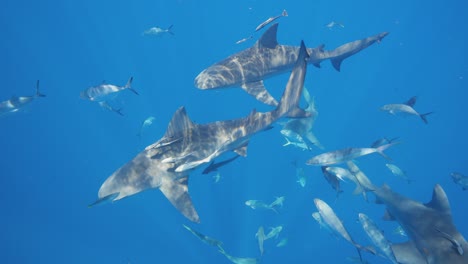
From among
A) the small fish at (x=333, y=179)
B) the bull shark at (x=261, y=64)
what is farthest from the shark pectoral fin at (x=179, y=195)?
the bull shark at (x=261, y=64)

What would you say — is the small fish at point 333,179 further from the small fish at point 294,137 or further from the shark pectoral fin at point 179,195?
the shark pectoral fin at point 179,195

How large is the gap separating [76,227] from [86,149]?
250 inches

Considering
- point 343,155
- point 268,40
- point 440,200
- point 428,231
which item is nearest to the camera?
point 428,231

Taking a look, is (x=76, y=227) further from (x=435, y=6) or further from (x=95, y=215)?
(x=435, y=6)

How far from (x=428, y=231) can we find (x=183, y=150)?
524 cm

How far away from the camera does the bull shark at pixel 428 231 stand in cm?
537

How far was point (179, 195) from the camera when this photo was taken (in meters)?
6.97

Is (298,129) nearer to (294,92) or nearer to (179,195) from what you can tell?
(294,92)

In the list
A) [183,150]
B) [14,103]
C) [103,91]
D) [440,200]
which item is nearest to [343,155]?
[440,200]

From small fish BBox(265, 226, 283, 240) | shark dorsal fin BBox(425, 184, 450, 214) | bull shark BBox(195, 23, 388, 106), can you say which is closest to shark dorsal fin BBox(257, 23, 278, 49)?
bull shark BBox(195, 23, 388, 106)

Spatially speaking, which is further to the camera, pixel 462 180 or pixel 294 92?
pixel 462 180

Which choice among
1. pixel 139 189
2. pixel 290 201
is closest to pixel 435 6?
pixel 290 201

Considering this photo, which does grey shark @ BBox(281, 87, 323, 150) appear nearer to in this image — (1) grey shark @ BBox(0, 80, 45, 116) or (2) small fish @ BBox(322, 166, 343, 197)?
(2) small fish @ BBox(322, 166, 343, 197)

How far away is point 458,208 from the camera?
3838 centimetres
